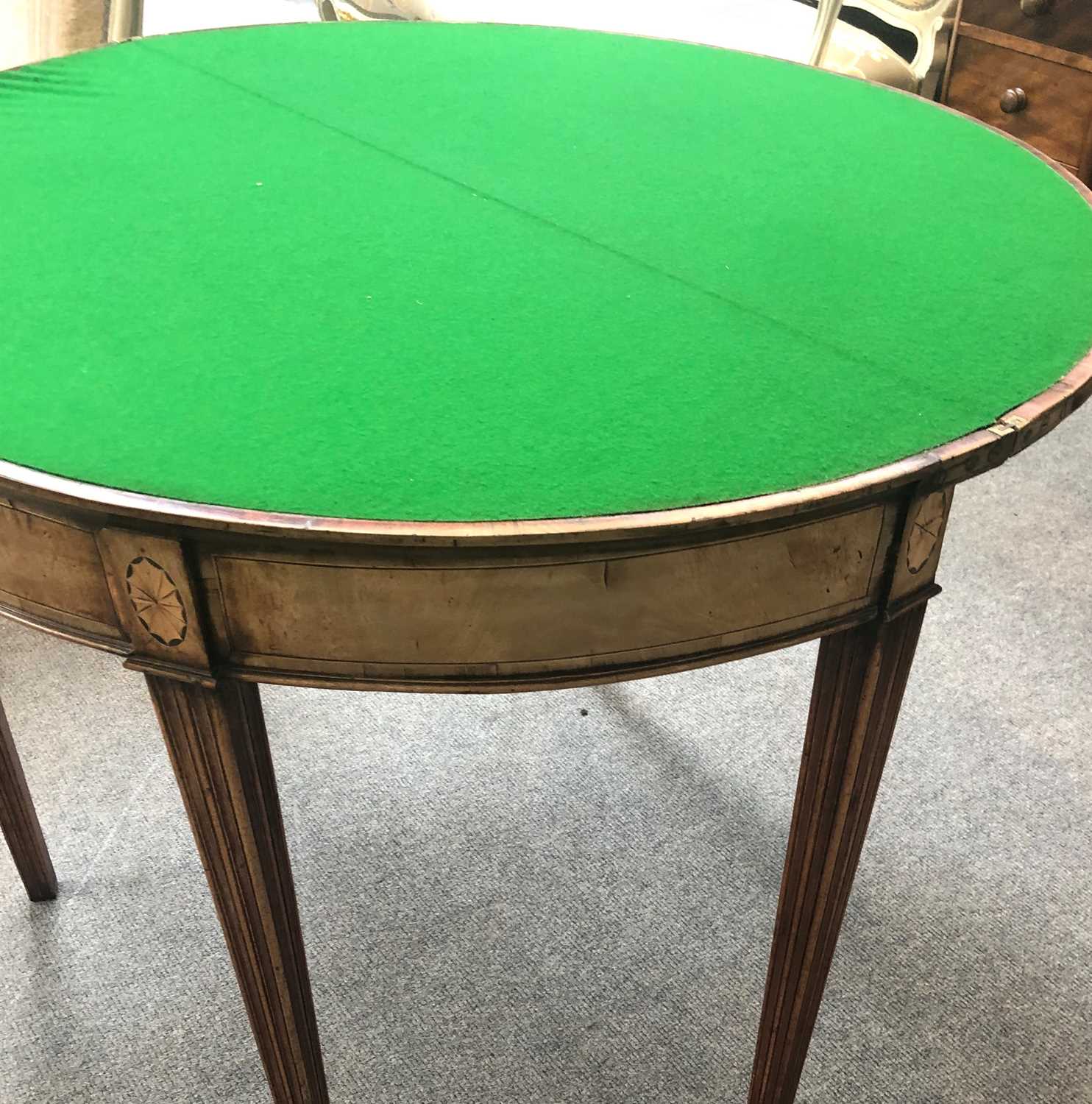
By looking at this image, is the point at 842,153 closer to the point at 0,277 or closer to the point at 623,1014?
the point at 0,277

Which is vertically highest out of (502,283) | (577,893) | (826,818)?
(502,283)

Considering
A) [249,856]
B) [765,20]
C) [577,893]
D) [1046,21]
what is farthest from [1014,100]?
[249,856]

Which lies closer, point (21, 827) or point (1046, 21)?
point (21, 827)

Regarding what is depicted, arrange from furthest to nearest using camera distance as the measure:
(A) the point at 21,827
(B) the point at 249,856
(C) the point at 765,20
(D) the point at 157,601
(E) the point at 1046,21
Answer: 1. (C) the point at 765,20
2. (E) the point at 1046,21
3. (A) the point at 21,827
4. (B) the point at 249,856
5. (D) the point at 157,601

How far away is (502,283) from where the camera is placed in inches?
35.4

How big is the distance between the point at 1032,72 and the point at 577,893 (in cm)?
173

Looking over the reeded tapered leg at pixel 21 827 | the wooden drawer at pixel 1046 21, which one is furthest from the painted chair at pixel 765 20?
the reeded tapered leg at pixel 21 827

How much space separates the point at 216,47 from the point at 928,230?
900 millimetres

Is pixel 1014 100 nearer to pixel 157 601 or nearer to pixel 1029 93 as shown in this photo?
pixel 1029 93

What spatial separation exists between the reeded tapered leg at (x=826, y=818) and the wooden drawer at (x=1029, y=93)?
166cm

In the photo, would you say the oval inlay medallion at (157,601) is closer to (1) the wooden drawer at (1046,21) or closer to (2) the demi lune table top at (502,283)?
(2) the demi lune table top at (502,283)

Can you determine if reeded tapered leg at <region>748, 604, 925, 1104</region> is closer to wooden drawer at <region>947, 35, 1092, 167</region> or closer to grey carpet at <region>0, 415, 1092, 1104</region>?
grey carpet at <region>0, 415, 1092, 1104</region>

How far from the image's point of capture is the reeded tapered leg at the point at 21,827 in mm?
1306

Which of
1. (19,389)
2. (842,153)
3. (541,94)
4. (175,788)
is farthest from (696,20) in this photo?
(19,389)
